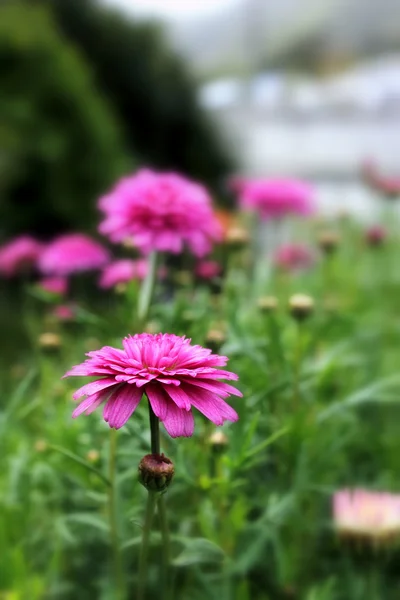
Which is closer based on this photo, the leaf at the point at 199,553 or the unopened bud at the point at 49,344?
the leaf at the point at 199,553

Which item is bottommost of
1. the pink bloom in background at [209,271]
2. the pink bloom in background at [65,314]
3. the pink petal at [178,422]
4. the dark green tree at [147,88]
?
the pink petal at [178,422]

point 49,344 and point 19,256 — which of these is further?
point 19,256

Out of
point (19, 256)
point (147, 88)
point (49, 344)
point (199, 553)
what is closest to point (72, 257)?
point (19, 256)

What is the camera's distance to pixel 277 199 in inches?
36.5

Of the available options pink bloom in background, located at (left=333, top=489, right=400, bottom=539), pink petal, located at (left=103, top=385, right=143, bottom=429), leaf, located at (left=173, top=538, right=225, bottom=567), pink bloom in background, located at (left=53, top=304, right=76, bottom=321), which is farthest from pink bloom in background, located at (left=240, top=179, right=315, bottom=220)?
pink petal, located at (left=103, top=385, right=143, bottom=429)

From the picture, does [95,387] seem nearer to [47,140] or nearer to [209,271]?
[209,271]

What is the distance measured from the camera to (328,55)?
470 cm

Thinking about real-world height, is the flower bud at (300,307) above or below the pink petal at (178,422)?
above

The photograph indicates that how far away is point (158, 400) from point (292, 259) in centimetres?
84

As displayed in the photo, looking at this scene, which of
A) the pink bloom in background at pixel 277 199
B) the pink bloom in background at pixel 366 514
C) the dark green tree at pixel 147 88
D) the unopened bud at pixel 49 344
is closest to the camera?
the pink bloom in background at pixel 366 514

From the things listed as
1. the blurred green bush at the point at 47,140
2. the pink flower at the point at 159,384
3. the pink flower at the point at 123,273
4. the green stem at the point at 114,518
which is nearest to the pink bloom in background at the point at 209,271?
the pink flower at the point at 123,273

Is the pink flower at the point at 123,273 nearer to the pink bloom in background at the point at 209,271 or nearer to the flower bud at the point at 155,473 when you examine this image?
the pink bloom in background at the point at 209,271

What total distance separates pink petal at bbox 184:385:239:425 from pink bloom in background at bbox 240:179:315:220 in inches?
23.8

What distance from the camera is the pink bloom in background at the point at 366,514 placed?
58cm
